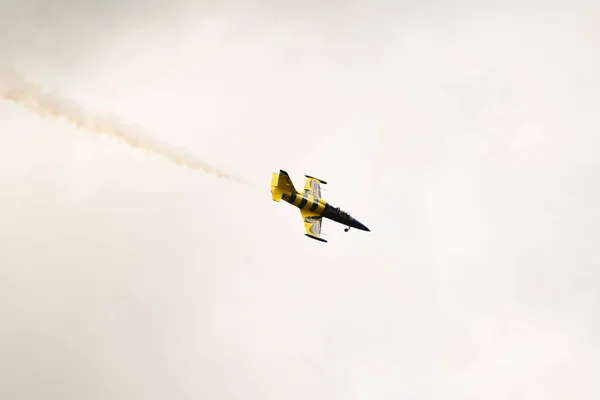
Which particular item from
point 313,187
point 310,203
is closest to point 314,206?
point 310,203

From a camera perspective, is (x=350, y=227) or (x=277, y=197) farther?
(x=350, y=227)

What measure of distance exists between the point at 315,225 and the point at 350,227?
7.99 m

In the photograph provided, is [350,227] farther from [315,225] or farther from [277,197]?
[277,197]

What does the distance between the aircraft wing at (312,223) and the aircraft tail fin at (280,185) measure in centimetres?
432

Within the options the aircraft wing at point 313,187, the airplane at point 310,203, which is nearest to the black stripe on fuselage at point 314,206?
the airplane at point 310,203

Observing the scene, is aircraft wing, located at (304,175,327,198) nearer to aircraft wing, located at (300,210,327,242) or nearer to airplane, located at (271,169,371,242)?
airplane, located at (271,169,371,242)

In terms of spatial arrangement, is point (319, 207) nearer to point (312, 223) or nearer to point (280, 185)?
point (312, 223)

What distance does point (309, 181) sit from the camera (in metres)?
92.8

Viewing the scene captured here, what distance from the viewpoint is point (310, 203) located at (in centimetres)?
8731

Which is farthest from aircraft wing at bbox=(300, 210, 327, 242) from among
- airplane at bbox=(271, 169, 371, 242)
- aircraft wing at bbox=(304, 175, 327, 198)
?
aircraft wing at bbox=(304, 175, 327, 198)

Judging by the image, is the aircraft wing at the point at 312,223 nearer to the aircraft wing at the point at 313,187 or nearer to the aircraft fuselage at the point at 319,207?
the aircraft fuselage at the point at 319,207

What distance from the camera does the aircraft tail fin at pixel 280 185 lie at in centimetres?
8444

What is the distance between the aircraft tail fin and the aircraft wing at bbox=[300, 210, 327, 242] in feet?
14.2

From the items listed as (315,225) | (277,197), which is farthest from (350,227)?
(277,197)
